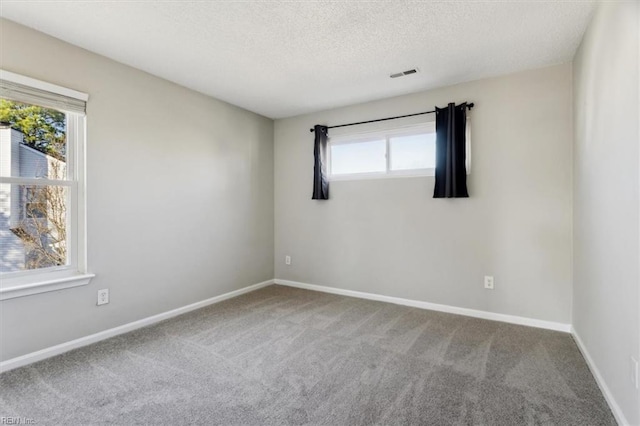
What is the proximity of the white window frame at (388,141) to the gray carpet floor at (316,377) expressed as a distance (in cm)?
161

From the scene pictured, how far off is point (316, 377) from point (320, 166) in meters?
2.61

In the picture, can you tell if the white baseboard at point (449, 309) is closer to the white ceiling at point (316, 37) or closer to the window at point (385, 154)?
the window at point (385, 154)

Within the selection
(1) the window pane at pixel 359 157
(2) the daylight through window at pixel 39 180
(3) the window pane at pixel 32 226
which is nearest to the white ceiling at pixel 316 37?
(2) the daylight through window at pixel 39 180

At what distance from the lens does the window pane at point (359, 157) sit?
3752 millimetres

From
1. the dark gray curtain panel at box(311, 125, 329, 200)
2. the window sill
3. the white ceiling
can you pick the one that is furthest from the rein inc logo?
the dark gray curtain panel at box(311, 125, 329, 200)

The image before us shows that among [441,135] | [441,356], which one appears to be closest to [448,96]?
[441,135]

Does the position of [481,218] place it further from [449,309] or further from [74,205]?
[74,205]

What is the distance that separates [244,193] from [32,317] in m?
2.36

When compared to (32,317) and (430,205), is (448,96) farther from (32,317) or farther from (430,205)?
(32,317)

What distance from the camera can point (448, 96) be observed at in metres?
3.29

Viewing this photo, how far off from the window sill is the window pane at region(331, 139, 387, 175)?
2.86 m

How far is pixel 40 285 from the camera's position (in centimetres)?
225

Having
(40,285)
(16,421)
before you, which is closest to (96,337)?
(40,285)

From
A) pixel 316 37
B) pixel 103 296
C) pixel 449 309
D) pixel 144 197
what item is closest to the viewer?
pixel 316 37
